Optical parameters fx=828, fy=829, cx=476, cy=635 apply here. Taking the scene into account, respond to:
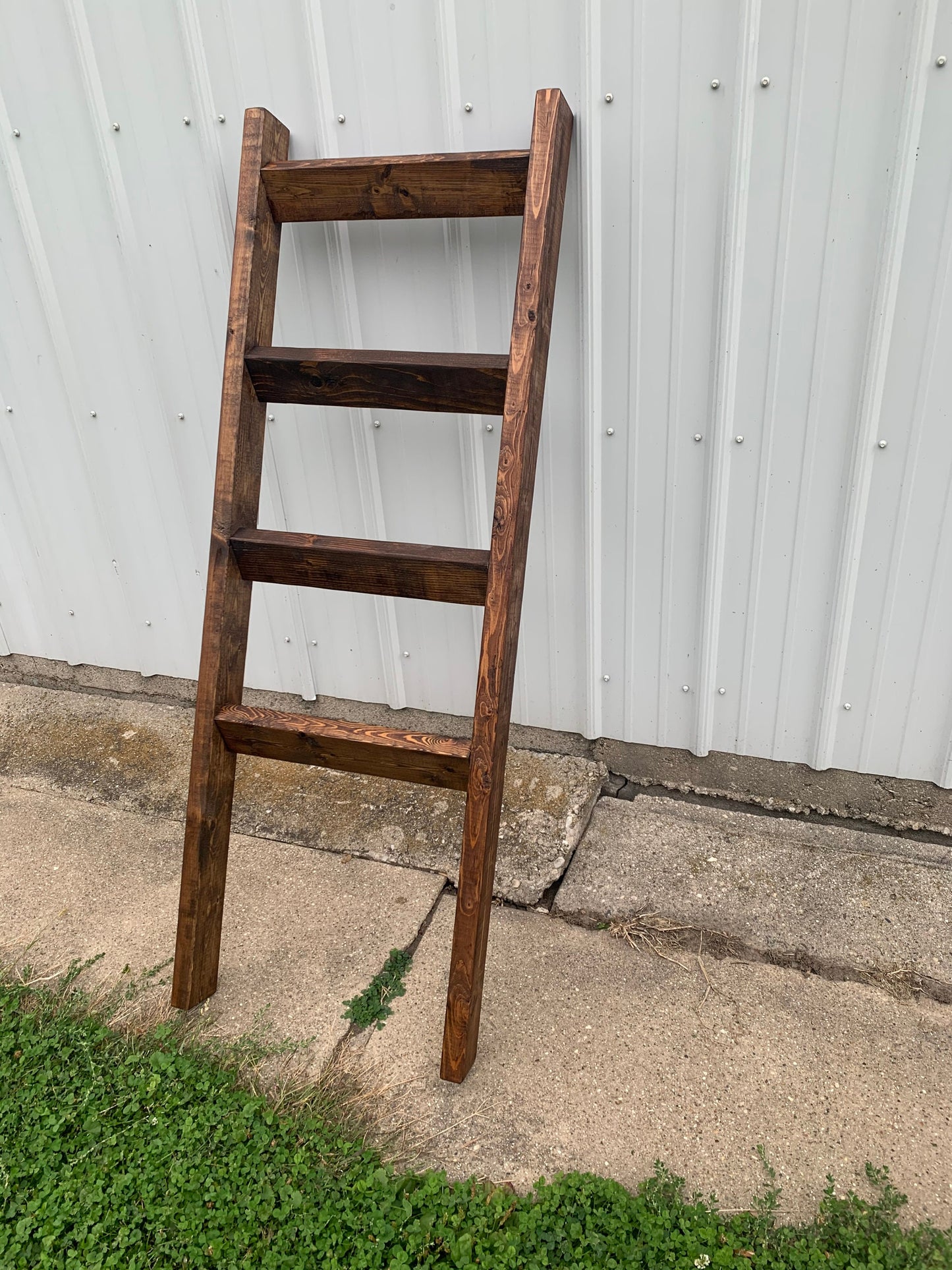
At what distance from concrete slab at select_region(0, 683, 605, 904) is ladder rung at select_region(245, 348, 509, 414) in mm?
1189

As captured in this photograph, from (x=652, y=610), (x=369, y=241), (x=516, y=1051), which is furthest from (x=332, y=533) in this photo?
(x=516, y=1051)

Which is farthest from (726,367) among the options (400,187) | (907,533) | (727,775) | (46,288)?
(46,288)

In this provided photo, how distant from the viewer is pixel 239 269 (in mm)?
1802

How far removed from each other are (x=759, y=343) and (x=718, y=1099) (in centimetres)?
162

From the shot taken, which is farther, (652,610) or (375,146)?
(652,610)

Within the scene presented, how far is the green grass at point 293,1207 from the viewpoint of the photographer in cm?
142

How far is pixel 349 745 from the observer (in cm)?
173

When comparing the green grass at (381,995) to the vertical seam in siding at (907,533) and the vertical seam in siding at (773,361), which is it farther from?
the vertical seam in siding at (907,533)

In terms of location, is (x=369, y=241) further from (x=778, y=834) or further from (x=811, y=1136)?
(x=811, y=1136)

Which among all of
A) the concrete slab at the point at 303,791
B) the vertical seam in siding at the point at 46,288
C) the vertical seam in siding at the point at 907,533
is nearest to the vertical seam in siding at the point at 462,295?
the concrete slab at the point at 303,791

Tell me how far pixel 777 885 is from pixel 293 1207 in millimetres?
1330

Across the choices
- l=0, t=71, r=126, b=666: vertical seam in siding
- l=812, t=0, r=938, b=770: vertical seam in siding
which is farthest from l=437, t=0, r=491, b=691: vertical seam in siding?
l=0, t=71, r=126, b=666: vertical seam in siding

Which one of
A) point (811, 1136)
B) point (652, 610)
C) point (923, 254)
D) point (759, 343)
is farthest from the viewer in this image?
point (652, 610)

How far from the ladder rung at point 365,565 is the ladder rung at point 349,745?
0.29 m
